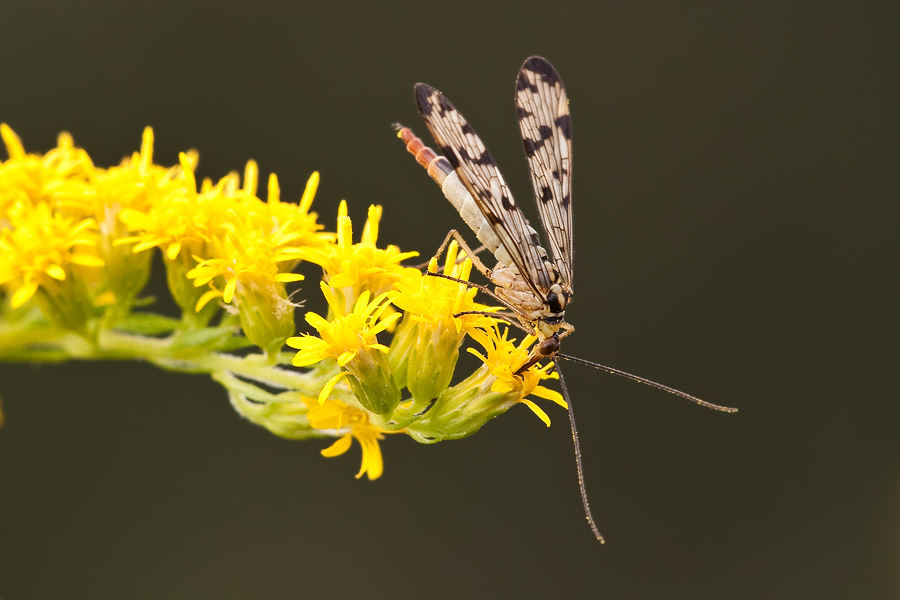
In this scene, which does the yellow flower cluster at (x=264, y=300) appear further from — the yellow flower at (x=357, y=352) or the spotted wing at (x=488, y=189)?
the spotted wing at (x=488, y=189)

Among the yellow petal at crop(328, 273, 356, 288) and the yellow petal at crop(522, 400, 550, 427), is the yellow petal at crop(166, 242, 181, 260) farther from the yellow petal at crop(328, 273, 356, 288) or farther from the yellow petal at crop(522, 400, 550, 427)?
the yellow petal at crop(522, 400, 550, 427)

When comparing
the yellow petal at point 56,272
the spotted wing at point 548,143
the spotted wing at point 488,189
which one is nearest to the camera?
the yellow petal at point 56,272

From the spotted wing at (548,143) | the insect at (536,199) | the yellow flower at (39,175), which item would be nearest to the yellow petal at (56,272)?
the yellow flower at (39,175)

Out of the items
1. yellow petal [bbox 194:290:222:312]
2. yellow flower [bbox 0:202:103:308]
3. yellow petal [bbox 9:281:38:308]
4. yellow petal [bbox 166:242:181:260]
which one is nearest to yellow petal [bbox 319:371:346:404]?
yellow petal [bbox 194:290:222:312]

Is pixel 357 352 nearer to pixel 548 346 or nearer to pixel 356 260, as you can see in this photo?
pixel 356 260

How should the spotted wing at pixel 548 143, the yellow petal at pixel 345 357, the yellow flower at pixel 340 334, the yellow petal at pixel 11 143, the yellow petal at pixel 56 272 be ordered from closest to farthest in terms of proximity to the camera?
the yellow petal at pixel 345 357 → the yellow flower at pixel 340 334 → the yellow petal at pixel 56 272 → the yellow petal at pixel 11 143 → the spotted wing at pixel 548 143

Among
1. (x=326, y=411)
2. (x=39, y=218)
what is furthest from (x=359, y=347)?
(x=39, y=218)

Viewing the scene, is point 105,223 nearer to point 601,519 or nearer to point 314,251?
point 314,251
